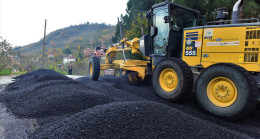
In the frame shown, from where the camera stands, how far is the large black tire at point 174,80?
13.3 feet

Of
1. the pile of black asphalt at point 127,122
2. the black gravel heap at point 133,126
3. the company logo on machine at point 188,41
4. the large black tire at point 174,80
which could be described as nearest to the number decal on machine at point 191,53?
the company logo on machine at point 188,41

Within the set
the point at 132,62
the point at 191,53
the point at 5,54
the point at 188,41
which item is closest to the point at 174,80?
the point at 191,53

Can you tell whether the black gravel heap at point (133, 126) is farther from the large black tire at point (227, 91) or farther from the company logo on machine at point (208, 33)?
the company logo on machine at point (208, 33)

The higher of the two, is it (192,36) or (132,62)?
(192,36)

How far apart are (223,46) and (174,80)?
124cm

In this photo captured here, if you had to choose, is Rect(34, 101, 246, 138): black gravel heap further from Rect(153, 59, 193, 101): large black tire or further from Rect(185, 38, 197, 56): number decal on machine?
Rect(185, 38, 197, 56): number decal on machine

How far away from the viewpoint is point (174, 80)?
4391 mm

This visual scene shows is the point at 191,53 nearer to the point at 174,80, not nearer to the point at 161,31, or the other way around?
the point at 174,80

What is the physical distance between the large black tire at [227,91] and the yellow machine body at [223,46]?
0.55 metres

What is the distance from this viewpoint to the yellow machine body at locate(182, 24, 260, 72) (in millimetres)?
3537

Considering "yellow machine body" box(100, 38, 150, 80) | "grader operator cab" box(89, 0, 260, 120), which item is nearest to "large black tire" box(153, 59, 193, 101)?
"grader operator cab" box(89, 0, 260, 120)

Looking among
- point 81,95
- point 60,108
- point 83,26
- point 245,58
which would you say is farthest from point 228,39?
point 83,26

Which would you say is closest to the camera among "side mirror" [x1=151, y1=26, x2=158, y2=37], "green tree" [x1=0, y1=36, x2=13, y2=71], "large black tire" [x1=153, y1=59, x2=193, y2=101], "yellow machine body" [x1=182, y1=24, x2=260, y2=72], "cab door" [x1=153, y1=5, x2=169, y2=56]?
"yellow machine body" [x1=182, y1=24, x2=260, y2=72]

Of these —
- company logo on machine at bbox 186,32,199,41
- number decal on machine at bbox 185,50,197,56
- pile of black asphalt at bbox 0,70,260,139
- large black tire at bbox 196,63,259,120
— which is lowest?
pile of black asphalt at bbox 0,70,260,139
